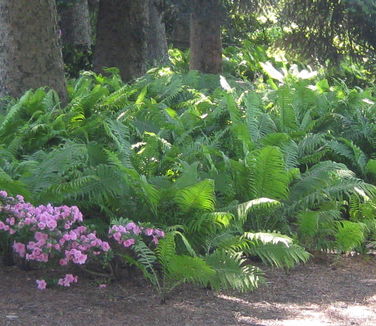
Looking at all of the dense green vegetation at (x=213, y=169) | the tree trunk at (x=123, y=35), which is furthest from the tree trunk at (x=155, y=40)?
the dense green vegetation at (x=213, y=169)

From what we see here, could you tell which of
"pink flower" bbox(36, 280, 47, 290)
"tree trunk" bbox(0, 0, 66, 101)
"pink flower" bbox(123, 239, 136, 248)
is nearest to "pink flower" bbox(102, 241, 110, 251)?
"pink flower" bbox(123, 239, 136, 248)

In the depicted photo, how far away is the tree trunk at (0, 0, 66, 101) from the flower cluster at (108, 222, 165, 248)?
13.8 feet

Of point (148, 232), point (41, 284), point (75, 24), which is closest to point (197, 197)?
point (148, 232)

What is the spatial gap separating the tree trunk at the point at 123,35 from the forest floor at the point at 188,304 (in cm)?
735

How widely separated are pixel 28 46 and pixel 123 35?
12.0ft

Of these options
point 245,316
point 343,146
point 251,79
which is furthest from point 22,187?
point 251,79

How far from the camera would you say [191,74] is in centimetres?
1143

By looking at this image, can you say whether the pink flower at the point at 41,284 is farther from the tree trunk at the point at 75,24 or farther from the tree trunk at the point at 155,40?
the tree trunk at the point at 75,24

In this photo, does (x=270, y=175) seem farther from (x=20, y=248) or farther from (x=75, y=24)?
(x=75, y=24)

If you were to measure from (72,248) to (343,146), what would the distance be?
3.66m

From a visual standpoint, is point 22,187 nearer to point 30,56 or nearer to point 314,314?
point 314,314

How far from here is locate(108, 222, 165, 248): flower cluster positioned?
193 inches

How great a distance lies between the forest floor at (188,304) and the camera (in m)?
4.50

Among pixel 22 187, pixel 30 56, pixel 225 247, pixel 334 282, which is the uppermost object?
pixel 30 56
